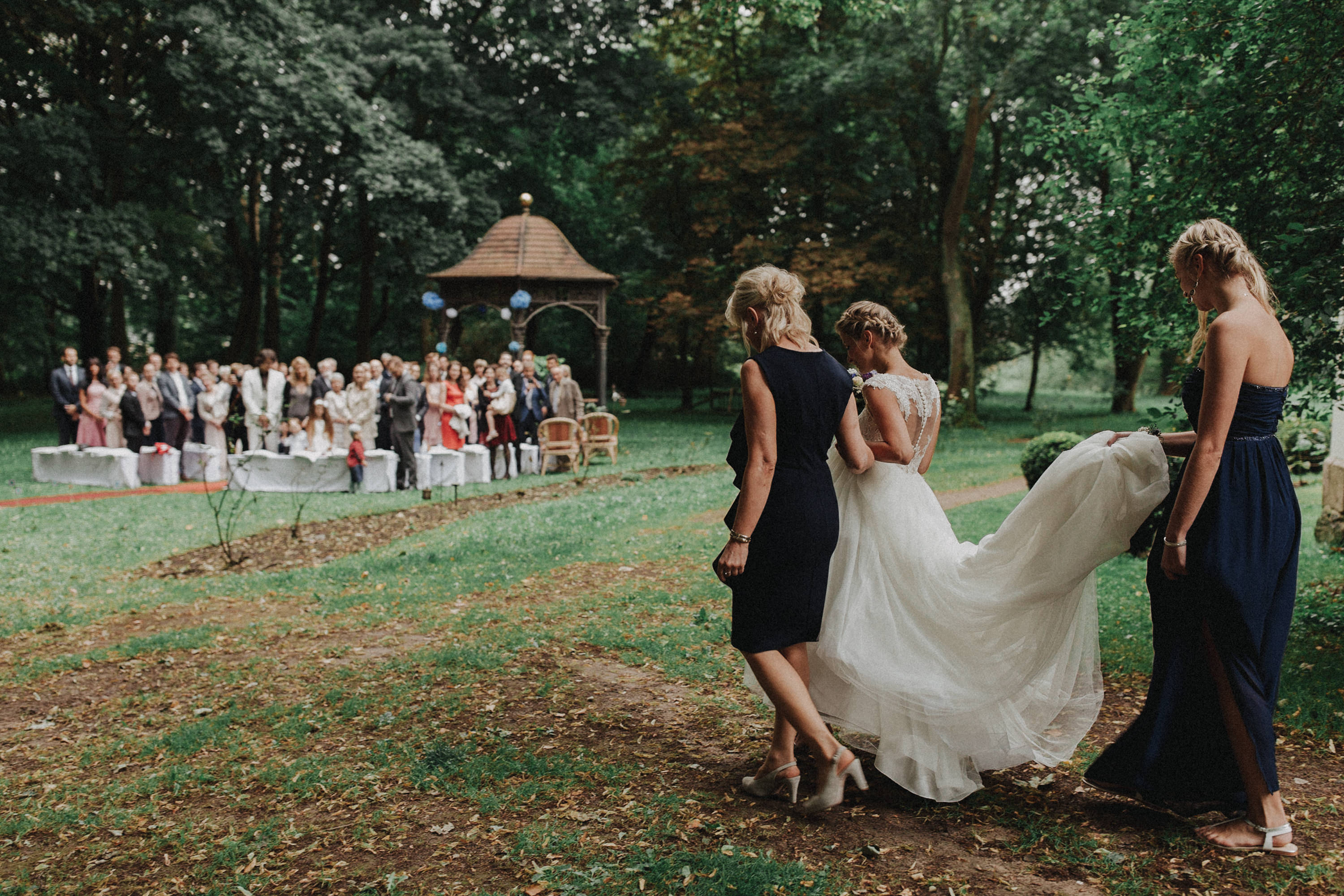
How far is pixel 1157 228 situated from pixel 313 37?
20.3 m

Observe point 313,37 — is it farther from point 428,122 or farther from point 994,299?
point 994,299

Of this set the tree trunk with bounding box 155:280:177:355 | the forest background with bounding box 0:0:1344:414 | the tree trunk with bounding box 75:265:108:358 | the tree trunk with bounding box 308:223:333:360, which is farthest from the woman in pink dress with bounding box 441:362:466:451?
the tree trunk with bounding box 155:280:177:355

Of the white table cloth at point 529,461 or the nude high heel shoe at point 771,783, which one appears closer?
the nude high heel shoe at point 771,783

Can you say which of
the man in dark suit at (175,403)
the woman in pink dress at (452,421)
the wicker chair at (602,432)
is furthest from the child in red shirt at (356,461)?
the wicker chair at (602,432)

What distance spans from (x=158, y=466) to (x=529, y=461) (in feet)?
20.5

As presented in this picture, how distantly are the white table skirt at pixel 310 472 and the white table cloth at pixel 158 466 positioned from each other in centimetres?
A: 173

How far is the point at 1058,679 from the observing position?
3.68 m

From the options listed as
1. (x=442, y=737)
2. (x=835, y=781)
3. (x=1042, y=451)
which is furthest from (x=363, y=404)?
(x=835, y=781)

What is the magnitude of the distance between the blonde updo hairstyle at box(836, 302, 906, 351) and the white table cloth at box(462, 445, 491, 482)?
40.5 feet

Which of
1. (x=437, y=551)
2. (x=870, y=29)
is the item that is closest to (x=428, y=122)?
(x=870, y=29)

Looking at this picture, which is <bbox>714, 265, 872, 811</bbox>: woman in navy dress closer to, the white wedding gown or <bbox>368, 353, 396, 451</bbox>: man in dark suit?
the white wedding gown

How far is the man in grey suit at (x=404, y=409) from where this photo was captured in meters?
14.4

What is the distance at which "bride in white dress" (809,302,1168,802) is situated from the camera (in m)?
3.55

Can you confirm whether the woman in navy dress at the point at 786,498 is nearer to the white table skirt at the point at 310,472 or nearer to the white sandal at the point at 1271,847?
the white sandal at the point at 1271,847
